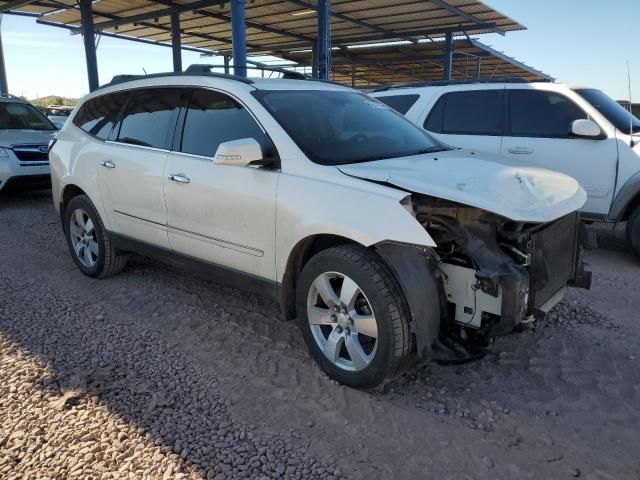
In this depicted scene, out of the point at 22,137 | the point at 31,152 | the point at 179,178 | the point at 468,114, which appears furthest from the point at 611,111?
the point at 22,137

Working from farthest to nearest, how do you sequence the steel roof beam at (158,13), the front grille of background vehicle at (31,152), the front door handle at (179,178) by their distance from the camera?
the steel roof beam at (158,13), the front grille of background vehicle at (31,152), the front door handle at (179,178)

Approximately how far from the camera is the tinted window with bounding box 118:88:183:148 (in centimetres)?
415

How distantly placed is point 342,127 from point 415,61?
1753 cm

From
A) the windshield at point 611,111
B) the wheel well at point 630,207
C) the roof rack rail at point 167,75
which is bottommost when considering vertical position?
the wheel well at point 630,207

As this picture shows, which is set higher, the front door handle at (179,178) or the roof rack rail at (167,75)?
the roof rack rail at (167,75)

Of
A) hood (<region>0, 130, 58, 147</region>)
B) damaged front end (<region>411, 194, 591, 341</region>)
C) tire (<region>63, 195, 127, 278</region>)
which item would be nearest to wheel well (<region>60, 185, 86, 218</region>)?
tire (<region>63, 195, 127, 278</region>)

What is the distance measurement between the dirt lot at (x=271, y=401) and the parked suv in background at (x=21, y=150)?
4.64m

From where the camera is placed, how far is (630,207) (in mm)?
5809

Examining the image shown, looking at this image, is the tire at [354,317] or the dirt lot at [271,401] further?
the tire at [354,317]

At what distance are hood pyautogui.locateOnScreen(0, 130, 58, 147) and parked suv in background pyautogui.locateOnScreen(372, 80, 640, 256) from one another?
6105mm

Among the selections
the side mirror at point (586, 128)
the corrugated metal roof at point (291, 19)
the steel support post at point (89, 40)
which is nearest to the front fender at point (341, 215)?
the side mirror at point (586, 128)

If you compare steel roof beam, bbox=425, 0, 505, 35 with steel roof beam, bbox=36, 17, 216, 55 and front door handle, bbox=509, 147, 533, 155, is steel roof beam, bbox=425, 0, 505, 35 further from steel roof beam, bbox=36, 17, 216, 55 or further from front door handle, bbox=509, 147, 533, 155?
steel roof beam, bbox=36, 17, 216, 55

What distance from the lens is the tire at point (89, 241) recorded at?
16.0ft

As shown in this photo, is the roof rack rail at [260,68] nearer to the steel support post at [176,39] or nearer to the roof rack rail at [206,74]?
the roof rack rail at [206,74]
